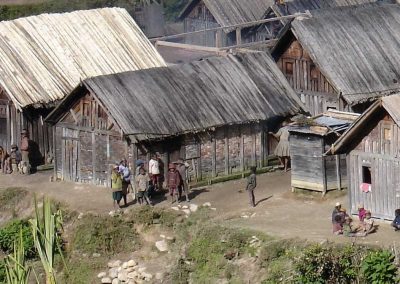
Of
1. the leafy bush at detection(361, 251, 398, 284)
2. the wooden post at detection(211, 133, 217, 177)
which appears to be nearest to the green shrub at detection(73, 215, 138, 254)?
the wooden post at detection(211, 133, 217, 177)

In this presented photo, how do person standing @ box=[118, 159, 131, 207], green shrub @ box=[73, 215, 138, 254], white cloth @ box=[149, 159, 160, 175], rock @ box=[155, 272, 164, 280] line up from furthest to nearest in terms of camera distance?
white cloth @ box=[149, 159, 160, 175] → person standing @ box=[118, 159, 131, 207] → green shrub @ box=[73, 215, 138, 254] → rock @ box=[155, 272, 164, 280]

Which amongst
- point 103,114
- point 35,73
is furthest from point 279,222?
point 35,73

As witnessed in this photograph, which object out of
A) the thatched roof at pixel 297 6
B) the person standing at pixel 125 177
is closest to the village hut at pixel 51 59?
the person standing at pixel 125 177

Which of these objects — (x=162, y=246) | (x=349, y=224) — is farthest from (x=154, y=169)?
(x=349, y=224)

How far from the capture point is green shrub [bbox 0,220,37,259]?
38.0m

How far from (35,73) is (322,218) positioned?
13.7 metres

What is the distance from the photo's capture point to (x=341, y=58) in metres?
45.3

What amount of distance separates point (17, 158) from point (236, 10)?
24.2 m

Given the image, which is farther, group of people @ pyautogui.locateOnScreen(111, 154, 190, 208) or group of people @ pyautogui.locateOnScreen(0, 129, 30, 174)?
group of people @ pyautogui.locateOnScreen(0, 129, 30, 174)

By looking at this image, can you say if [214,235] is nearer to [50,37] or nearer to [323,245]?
[323,245]

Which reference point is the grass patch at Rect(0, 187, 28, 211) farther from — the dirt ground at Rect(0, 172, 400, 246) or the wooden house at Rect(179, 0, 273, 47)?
the wooden house at Rect(179, 0, 273, 47)

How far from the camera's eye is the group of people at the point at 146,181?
3931 centimetres

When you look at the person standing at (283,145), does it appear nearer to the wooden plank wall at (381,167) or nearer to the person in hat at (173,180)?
the person in hat at (173,180)

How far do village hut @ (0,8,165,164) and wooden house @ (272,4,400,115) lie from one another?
558cm
